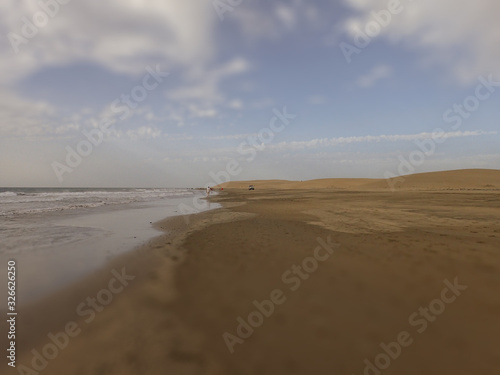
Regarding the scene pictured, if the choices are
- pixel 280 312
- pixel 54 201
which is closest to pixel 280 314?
pixel 280 312

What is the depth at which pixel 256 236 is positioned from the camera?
8.93m

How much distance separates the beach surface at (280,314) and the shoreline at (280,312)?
0.06 ft

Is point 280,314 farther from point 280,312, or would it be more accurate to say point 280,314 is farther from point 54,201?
point 54,201

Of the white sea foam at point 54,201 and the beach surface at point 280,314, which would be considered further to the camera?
the white sea foam at point 54,201

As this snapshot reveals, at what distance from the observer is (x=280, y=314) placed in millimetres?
3721

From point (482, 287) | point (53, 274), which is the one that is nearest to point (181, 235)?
point (53, 274)

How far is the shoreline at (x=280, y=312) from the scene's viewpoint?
2709 millimetres

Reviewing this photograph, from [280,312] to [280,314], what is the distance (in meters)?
0.07

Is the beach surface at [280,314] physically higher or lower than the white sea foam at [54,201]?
lower

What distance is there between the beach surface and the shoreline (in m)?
0.02

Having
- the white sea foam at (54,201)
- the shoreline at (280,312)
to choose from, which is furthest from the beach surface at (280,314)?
the white sea foam at (54,201)

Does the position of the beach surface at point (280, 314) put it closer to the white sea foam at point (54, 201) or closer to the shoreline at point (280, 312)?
the shoreline at point (280, 312)

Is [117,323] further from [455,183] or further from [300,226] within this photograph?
[455,183]

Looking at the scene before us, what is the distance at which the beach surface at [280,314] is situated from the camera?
8.86 ft
